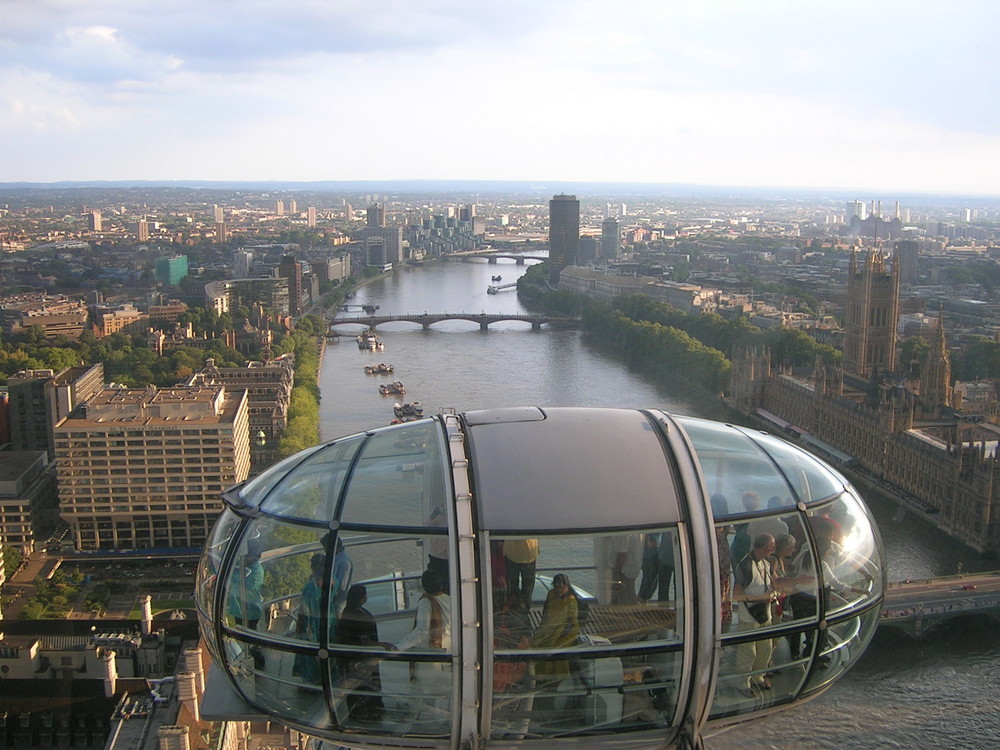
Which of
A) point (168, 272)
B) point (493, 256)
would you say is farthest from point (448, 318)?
point (493, 256)

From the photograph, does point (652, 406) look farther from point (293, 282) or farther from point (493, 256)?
point (493, 256)

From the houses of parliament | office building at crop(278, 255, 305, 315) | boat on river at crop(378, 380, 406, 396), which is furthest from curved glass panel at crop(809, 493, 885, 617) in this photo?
office building at crop(278, 255, 305, 315)

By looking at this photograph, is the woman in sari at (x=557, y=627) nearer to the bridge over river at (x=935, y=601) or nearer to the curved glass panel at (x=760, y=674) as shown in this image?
the curved glass panel at (x=760, y=674)

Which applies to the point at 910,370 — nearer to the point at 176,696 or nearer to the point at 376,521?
the point at 176,696

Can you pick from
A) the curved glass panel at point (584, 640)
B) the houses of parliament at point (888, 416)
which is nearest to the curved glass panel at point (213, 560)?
the curved glass panel at point (584, 640)

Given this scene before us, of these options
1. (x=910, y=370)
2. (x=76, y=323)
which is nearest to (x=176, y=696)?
(x=910, y=370)
